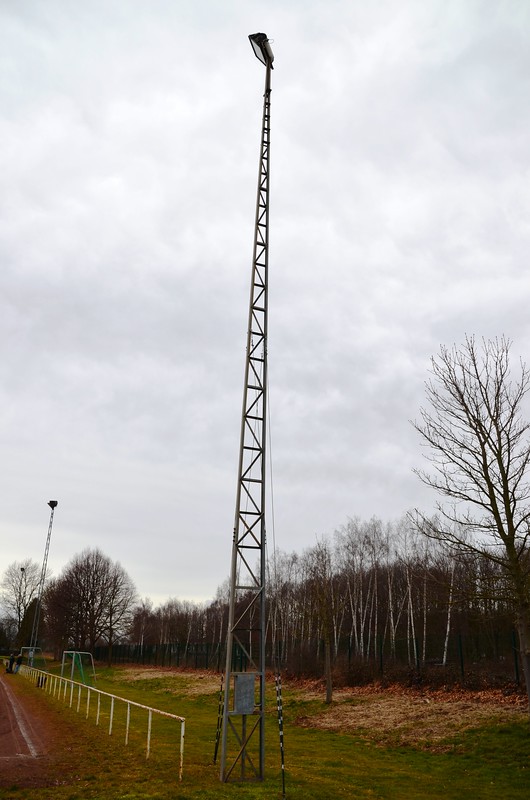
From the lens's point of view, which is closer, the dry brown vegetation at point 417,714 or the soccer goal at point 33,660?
the dry brown vegetation at point 417,714

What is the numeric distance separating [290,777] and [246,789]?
5.59 ft

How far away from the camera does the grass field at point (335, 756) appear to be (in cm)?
1098

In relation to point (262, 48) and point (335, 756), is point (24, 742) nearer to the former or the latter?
point (335, 756)

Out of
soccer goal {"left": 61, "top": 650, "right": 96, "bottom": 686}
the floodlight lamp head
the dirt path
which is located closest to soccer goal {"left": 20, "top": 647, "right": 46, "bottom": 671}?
soccer goal {"left": 61, "top": 650, "right": 96, "bottom": 686}

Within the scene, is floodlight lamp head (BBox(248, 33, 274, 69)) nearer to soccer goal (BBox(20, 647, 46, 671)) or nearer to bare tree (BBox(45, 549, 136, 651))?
soccer goal (BBox(20, 647, 46, 671))

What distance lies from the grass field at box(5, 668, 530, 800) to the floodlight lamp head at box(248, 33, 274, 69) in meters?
18.6

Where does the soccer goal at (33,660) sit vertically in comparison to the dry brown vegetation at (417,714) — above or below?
below

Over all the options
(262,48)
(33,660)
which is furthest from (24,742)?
(33,660)

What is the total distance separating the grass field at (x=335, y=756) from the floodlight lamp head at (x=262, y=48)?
18630 millimetres

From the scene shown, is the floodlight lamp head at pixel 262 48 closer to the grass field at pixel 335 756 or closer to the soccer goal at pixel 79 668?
the grass field at pixel 335 756

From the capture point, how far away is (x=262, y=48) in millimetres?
17859

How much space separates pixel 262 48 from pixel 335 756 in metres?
19.9

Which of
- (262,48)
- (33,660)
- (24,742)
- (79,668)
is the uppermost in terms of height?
(262,48)

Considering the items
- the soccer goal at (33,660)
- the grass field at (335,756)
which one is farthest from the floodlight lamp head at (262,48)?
the soccer goal at (33,660)
